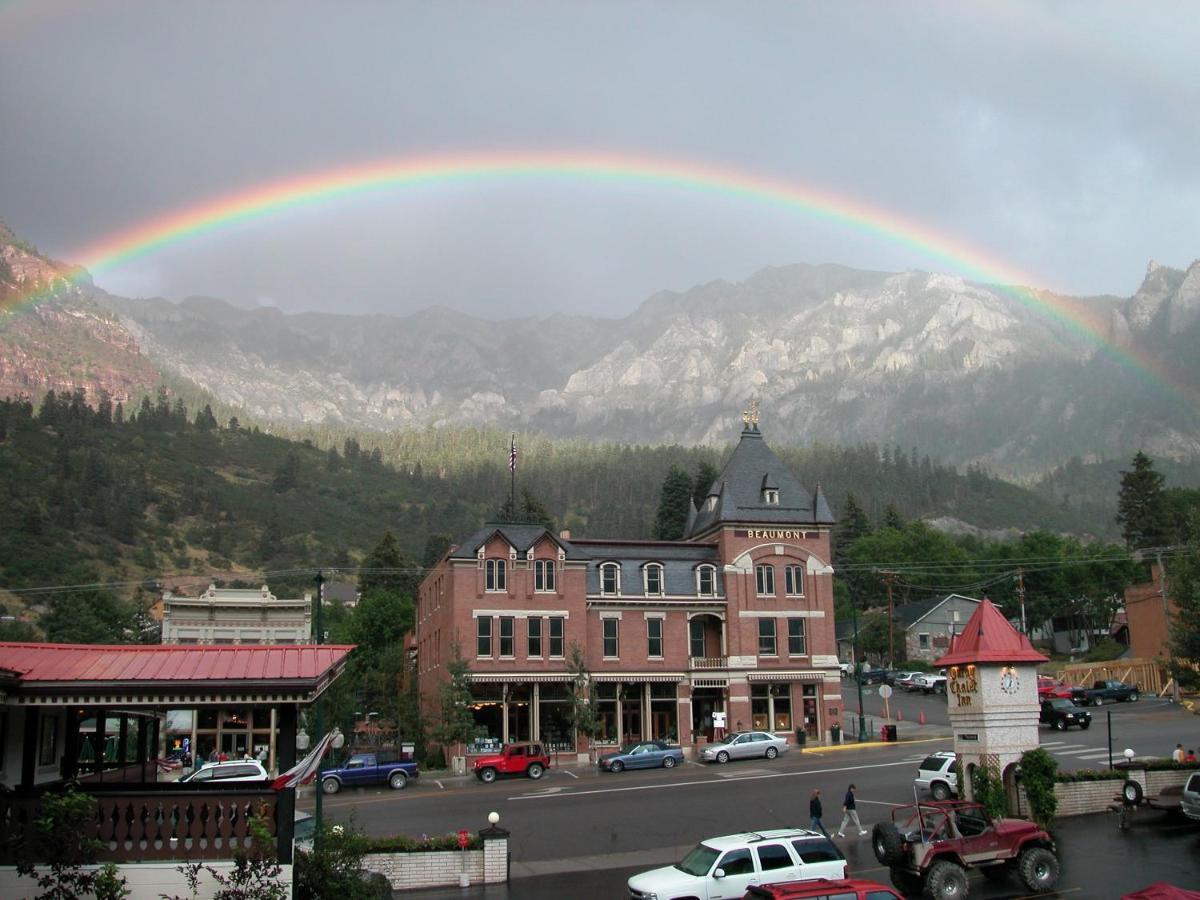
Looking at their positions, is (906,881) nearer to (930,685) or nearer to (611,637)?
(611,637)

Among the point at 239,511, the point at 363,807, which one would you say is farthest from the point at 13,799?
the point at 239,511

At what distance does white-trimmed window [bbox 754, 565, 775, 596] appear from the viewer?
62.5 m

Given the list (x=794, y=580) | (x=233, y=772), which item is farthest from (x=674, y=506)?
(x=233, y=772)

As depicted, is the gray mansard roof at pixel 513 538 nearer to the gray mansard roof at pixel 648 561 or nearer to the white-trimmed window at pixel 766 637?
the gray mansard roof at pixel 648 561

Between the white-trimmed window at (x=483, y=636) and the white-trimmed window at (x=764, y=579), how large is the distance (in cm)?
1584

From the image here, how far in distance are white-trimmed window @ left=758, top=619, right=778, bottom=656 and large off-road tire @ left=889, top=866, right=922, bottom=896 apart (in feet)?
126

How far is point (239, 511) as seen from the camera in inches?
6363

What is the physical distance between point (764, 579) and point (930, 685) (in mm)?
22794

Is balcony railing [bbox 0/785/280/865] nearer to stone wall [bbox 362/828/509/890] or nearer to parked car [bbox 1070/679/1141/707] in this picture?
stone wall [bbox 362/828/509/890]

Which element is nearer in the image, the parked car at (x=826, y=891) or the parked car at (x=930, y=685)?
the parked car at (x=826, y=891)

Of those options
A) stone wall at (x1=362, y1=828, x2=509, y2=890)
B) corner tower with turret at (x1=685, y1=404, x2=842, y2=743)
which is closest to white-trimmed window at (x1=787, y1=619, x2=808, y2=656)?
corner tower with turret at (x1=685, y1=404, x2=842, y2=743)

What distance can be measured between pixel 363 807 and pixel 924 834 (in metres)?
23.5

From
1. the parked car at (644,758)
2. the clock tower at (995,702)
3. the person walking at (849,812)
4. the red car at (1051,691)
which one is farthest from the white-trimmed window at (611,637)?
the clock tower at (995,702)

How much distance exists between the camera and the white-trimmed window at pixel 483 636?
5806cm
